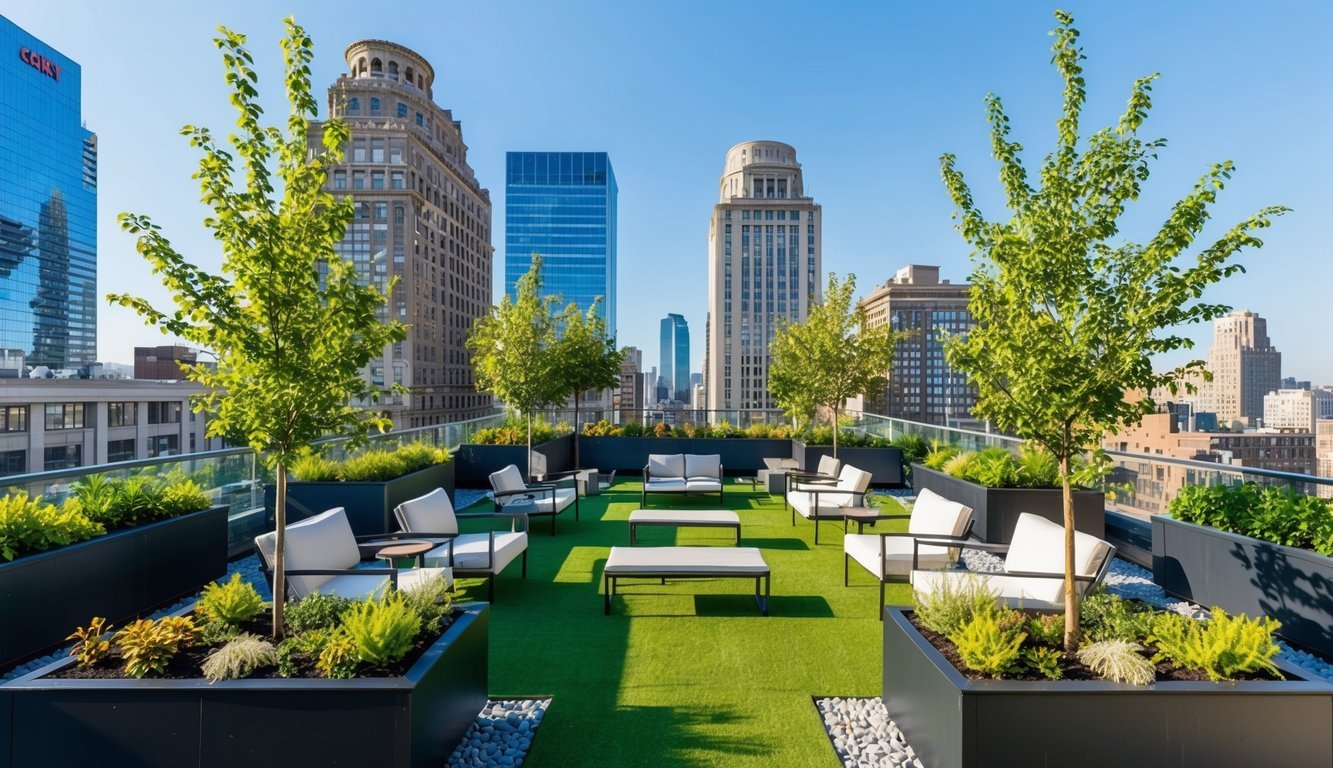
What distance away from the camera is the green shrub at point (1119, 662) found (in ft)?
8.70

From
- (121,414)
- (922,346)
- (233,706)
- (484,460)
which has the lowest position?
(121,414)

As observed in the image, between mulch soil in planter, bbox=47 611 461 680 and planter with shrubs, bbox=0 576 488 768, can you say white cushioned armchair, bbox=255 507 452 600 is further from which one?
planter with shrubs, bbox=0 576 488 768

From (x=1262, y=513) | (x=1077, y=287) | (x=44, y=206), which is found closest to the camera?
(x=1077, y=287)

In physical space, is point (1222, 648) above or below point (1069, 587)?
below

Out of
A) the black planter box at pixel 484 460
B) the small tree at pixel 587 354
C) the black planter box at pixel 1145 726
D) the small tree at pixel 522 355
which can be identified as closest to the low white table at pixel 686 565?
the black planter box at pixel 1145 726

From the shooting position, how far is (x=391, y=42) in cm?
6206

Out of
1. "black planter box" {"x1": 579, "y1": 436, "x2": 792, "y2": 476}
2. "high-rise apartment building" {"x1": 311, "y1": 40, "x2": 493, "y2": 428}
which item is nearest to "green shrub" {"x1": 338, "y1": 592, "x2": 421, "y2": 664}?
"black planter box" {"x1": 579, "y1": 436, "x2": 792, "y2": 476}

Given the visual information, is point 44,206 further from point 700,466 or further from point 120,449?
point 700,466

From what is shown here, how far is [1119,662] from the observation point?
2715 millimetres

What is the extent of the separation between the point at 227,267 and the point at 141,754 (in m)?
2.19

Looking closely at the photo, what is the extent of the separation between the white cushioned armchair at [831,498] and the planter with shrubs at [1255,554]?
3028mm

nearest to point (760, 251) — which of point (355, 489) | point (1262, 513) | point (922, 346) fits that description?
point (922, 346)

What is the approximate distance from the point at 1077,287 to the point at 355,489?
288 inches

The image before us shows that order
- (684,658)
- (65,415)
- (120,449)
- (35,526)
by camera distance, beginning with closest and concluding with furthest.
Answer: (684,658)
(35,526)
(65,415)
(120,449)
